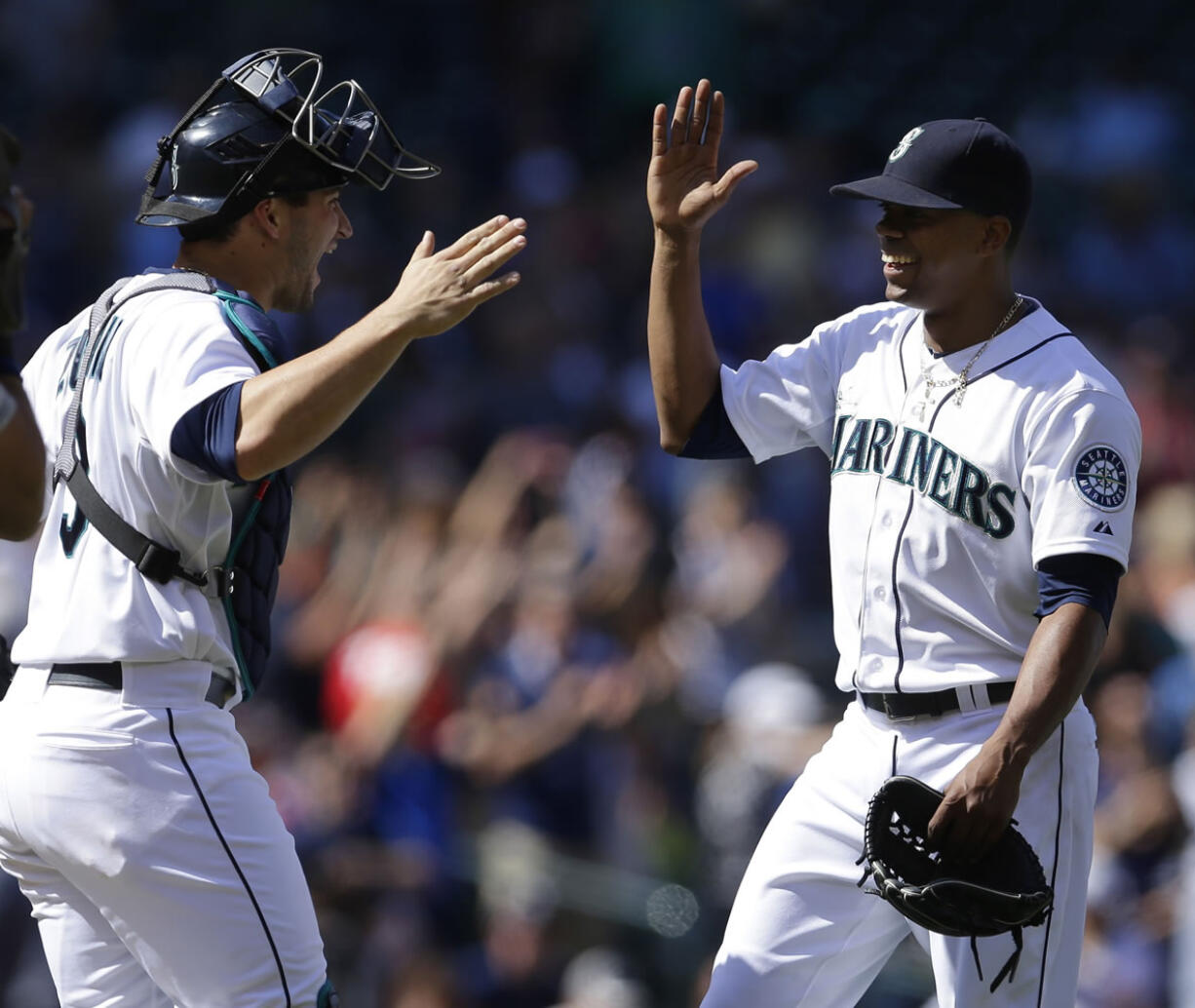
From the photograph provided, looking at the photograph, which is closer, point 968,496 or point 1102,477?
point 1102,477

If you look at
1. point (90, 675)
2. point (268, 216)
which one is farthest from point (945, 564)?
point (90, 675)

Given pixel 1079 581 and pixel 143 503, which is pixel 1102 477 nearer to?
pixel 1079 581

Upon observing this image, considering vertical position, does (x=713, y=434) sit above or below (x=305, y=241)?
below

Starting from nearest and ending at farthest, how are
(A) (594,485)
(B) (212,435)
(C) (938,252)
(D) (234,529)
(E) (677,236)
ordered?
(B) (212,435) → (D) (234,529) → (C) (938,252) → (E) (677,236) → (A) (594,485)

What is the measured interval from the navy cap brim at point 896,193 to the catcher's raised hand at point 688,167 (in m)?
0.25

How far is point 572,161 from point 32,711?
7.78 m

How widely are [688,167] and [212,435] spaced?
1.24 m

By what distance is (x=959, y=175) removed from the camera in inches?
131

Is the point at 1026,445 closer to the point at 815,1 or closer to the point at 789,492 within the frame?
the point at 789,492

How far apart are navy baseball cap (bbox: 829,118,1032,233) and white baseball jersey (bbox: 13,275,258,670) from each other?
1280 mm

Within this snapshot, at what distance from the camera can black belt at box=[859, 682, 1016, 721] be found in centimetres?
326

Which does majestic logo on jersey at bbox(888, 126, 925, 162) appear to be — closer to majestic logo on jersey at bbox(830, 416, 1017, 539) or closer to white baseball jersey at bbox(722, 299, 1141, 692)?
white baseball jersey at bbox(722, 299, 1141, 692)

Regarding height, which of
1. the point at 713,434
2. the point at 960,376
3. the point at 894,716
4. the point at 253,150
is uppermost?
the point at 253,150

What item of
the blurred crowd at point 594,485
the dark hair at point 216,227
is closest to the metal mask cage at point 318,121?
the dark hair at point 216,227
